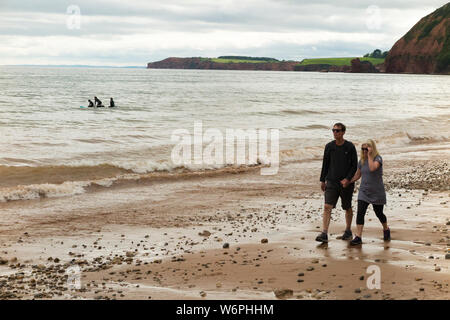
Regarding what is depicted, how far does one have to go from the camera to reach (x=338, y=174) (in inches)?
345

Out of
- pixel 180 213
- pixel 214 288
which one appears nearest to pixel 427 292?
pixel 214 288

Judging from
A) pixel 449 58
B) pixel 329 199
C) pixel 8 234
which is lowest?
pixel 8 234

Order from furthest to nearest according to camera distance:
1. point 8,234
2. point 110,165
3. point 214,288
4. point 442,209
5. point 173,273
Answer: point 110,165
point 442,209
point 8,234
point 173,273
point 214,288

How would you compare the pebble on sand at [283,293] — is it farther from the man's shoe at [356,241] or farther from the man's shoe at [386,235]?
the man's shoe at [386,235]

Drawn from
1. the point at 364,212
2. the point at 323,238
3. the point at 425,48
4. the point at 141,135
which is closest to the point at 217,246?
the point at 323,238

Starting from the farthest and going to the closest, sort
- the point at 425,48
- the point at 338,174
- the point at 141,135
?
the point at 425,48
the point at 141,135
the point at 338,174

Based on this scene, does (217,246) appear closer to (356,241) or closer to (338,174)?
(356,241)

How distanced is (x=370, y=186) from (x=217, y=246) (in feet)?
8.71

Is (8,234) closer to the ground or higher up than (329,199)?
closer to the ground

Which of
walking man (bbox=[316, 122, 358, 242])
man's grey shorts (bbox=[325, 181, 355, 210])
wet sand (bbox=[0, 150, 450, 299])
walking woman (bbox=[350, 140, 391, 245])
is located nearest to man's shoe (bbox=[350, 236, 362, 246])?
walking woman (bbox=[350, 140, 391, 245])

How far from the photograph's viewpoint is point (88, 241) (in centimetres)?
922
